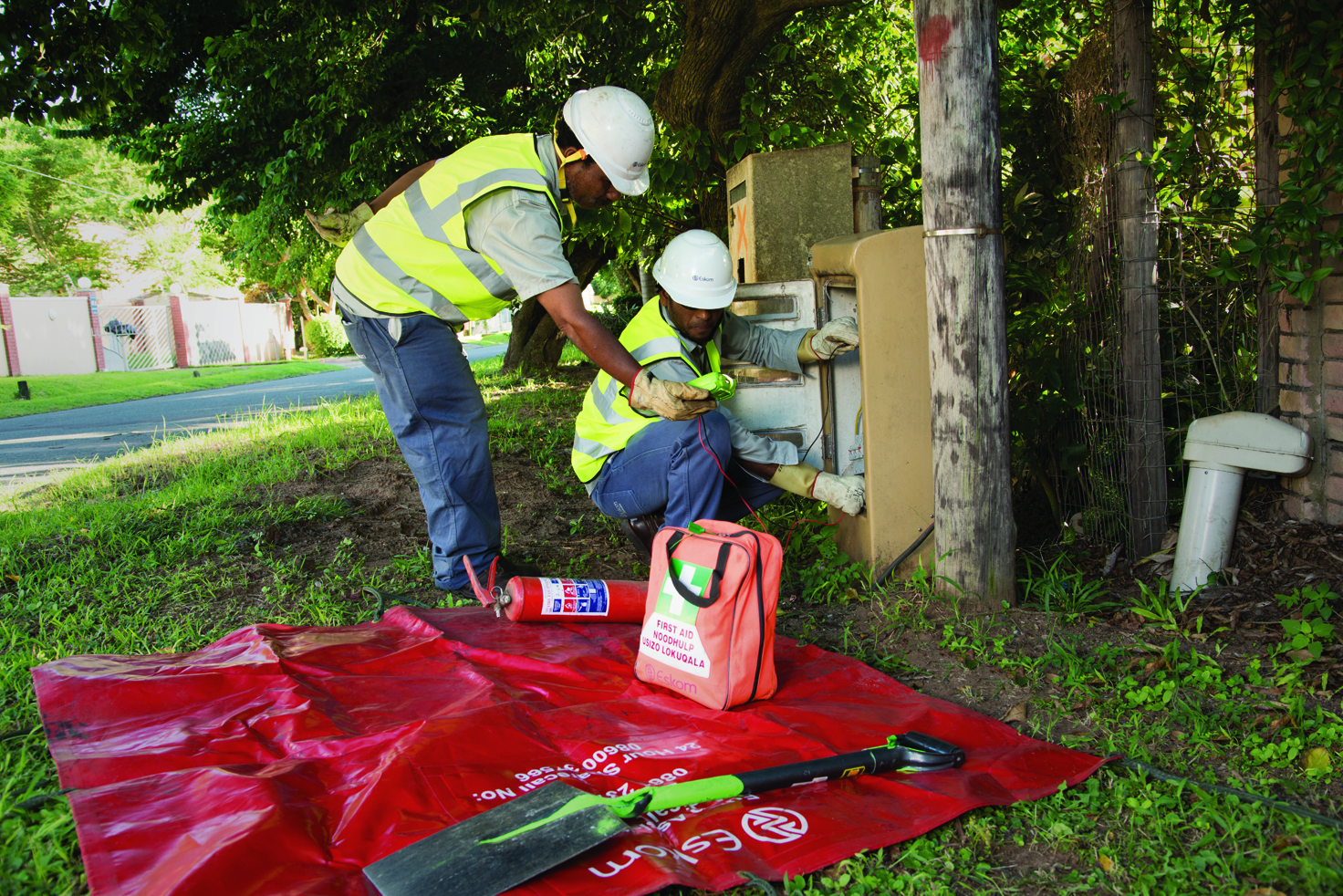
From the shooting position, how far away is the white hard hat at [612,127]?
115 inches

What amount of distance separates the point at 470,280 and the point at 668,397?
87cm

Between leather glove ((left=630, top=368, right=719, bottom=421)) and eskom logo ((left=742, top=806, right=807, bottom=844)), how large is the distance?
147cm

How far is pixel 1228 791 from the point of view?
182 cm

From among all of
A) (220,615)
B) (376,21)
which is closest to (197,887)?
(220,615)

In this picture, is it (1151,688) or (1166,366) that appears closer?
(1151,688)

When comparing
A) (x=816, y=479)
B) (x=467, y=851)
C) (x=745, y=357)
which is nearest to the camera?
(x=467, y=851)

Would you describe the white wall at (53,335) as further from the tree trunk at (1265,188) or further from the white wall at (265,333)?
the tree trunk at (1265,188)

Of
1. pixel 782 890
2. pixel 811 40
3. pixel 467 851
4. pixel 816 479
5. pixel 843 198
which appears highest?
pixel 811 40

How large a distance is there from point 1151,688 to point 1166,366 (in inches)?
63.2

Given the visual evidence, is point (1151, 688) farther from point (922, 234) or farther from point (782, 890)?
point (922, 234)

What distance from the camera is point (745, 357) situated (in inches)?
145

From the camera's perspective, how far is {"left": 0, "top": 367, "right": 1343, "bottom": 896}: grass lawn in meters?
1.67

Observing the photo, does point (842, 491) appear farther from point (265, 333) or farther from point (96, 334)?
point (265, 333)

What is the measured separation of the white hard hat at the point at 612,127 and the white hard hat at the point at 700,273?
1.18 ft
